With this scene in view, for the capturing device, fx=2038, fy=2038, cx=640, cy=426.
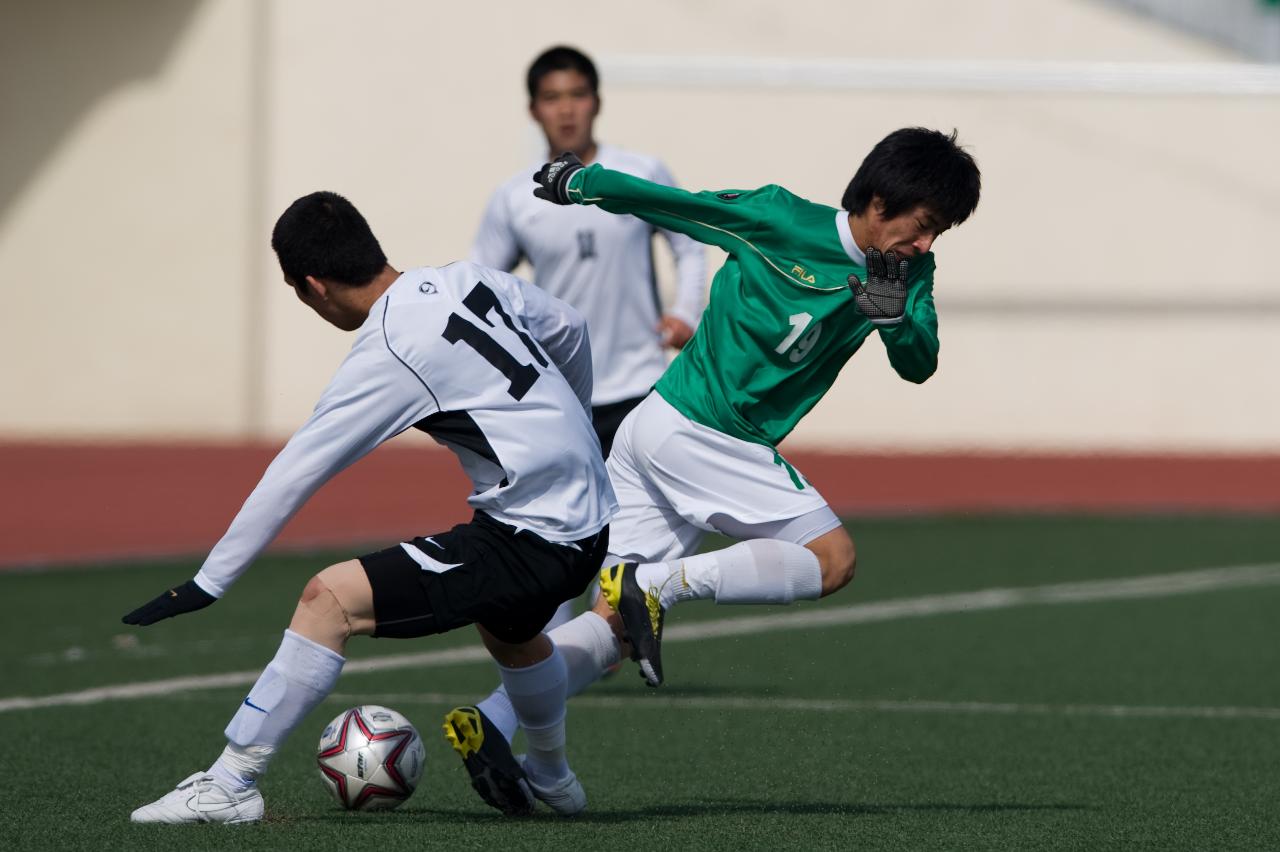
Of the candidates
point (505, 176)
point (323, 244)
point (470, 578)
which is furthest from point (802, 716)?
point (505, 176)

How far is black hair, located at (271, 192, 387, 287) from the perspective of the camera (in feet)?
15.1

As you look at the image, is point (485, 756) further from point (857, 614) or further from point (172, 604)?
point (857, 614)

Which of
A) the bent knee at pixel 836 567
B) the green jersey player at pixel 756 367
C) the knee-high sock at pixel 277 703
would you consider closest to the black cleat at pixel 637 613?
the green jersey player at pixel 756 367

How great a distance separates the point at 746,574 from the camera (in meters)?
5.20

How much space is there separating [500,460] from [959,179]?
1.40 m

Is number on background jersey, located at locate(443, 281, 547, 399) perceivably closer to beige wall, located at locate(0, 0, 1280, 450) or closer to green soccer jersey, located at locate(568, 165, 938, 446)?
green soccer jersey, located at locate(568, 165, 938, 446)

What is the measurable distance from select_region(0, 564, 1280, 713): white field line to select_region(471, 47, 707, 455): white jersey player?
1697 millimetres

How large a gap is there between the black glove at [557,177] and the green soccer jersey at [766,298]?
0.10 feet

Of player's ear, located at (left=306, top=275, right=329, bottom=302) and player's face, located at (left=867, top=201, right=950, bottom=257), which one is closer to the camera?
player's ear, located at (left=306, top=275, right=329, bottom=302)

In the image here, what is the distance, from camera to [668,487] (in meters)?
5.43

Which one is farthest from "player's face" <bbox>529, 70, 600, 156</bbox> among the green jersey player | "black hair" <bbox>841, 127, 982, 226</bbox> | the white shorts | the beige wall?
the beige wall

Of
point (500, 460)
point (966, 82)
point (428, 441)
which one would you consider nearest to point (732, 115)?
point (966, 82)

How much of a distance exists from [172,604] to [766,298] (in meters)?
1.79

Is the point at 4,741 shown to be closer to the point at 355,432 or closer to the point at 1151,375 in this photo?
the point at 355,432
